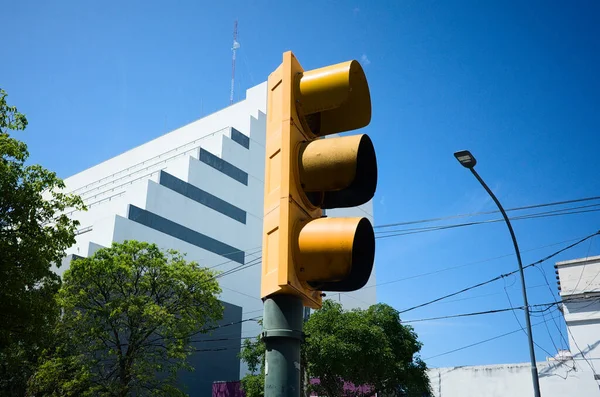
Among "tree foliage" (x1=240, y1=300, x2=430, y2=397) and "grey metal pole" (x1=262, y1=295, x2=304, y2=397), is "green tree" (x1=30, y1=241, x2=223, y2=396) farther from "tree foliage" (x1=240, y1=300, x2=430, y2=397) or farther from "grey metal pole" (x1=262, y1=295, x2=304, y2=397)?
"grey metal pole" (x1=262, y1=295, x2=304, y2=397)

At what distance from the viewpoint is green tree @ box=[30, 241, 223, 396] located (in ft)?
76.3

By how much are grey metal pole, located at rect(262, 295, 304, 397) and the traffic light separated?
0.23 ft

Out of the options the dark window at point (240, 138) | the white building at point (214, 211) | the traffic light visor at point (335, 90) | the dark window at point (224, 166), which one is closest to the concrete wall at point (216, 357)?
the white building at point (214, 211)

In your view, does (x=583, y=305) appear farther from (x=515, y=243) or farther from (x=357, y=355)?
(x=515, y=243)

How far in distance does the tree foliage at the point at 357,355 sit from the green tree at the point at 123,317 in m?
3.88

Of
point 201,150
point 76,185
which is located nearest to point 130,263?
point 201,150

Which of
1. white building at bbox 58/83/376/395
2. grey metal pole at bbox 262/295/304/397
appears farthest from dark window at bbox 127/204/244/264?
grey metal pole at bbox 262/295/304/397

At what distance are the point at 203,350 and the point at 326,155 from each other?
121ft

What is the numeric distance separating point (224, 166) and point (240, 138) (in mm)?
3155

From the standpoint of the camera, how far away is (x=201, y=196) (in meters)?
41.2

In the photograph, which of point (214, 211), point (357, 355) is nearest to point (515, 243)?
point (357, 355)

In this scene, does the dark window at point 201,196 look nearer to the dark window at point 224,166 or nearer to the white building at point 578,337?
the dark window at point 224,166

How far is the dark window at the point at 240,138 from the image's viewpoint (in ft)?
149

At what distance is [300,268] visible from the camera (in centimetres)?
277
